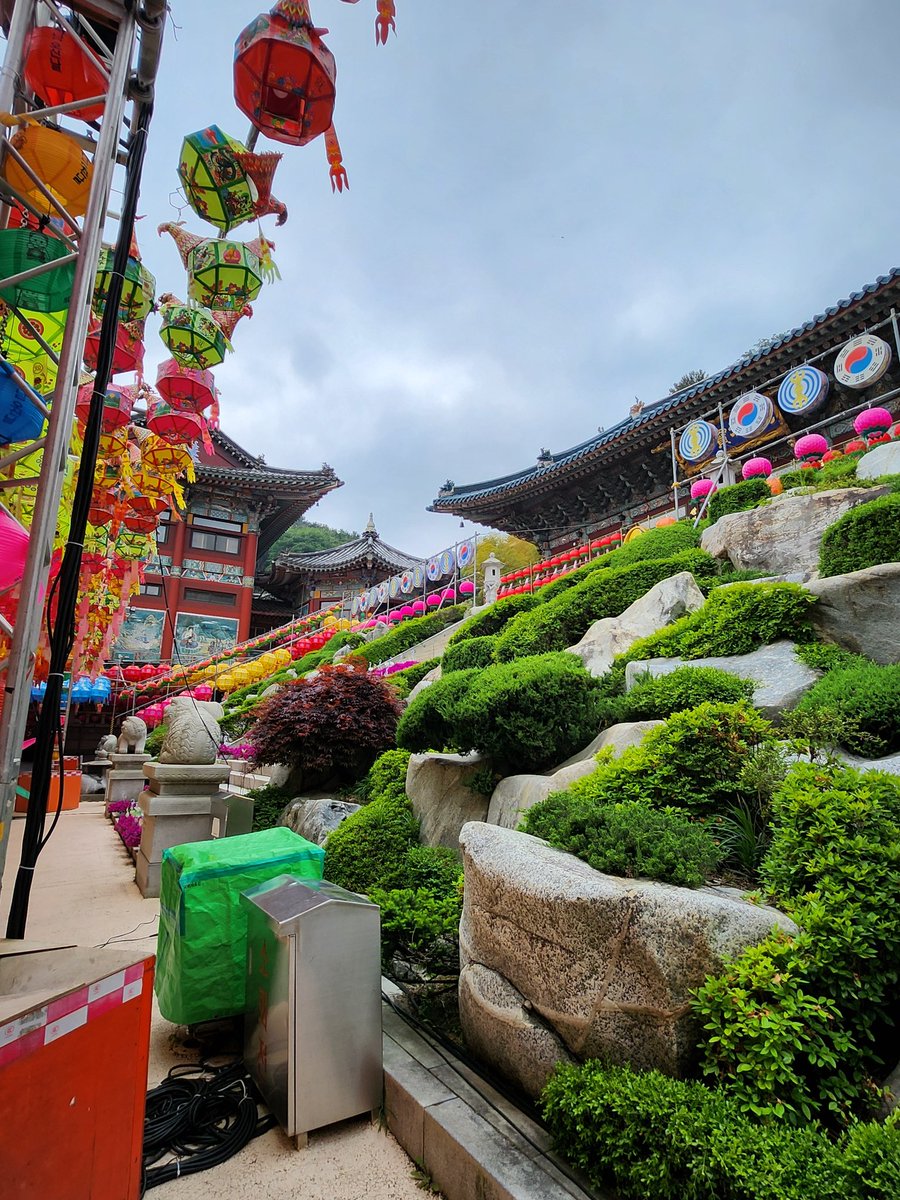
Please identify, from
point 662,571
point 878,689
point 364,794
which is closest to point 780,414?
point 662,571

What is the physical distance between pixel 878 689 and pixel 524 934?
3.41 meters

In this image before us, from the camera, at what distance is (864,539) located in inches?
262

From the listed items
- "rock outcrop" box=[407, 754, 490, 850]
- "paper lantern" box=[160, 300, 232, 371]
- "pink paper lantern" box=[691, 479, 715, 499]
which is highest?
"pink paper lantern" box=[691, 479, 715, 499]

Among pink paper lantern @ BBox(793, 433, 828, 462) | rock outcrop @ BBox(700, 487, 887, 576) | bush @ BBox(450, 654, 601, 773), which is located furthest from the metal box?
pink paper lantern @ BBox(793, 433, 828, 462)

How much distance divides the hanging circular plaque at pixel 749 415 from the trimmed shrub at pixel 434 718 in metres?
11.8

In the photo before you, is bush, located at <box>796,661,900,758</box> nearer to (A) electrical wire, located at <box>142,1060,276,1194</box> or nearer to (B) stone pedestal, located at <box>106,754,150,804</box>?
(A) electrical wire, located at <box>142,1060,276,1194</box>

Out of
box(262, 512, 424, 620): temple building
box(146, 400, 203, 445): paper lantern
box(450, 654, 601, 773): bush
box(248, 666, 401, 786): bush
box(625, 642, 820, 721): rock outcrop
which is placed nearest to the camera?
box(625, 642, 820, 721): rock outcrop

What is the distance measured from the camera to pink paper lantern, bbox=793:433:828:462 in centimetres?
1332

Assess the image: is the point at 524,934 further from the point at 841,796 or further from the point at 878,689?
the point at 878,689

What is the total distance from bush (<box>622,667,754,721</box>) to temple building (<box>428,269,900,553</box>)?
35.5 ft

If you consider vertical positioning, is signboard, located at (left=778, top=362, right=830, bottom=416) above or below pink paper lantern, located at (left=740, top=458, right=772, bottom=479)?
above

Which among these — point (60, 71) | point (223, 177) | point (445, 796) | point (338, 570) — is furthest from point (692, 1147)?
point (338, 570)

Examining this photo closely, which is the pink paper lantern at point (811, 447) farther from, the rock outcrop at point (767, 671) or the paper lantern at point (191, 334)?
the paper lantern at point (191, 334)

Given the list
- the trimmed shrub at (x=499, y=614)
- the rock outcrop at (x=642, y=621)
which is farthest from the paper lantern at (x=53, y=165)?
the trimmed shrub at (x=499, y=614)
